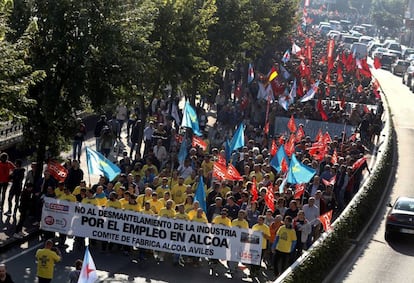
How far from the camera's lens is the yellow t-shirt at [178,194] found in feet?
72.0

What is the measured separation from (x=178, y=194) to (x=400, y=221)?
6167 mm

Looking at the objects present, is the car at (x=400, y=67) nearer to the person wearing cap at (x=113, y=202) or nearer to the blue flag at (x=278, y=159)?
the blue flag at (x=278, y=159)

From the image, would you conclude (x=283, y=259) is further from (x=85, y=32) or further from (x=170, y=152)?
(x=170, y=152)

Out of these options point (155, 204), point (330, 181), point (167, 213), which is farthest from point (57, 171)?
point (330, 181)

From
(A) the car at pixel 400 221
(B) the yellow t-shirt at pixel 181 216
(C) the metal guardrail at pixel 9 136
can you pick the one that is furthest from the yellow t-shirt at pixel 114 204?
(A) the car at pixel 400 221

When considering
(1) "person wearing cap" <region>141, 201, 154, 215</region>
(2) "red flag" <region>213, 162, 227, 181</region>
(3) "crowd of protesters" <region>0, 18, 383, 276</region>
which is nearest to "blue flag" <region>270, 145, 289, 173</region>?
(3) "crowd of protesters" <region>0, 18, 383, 276</region>

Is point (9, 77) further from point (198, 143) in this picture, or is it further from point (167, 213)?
point (198, 143)

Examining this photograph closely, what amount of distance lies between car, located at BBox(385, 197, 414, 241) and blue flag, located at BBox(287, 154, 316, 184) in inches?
118

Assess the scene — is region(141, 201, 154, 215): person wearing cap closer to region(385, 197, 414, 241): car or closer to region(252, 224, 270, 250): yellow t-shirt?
region(252, 224, 270, 250): yellow t-shirt

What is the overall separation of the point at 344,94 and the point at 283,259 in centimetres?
2459

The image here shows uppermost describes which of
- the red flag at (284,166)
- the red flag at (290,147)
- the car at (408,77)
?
the red flag at (284,166)

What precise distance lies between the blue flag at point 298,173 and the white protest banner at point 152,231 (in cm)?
340

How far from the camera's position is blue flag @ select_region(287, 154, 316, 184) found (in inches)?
899

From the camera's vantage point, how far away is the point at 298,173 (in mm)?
22969
